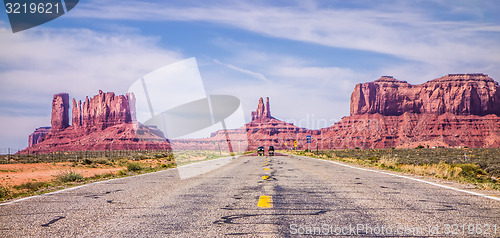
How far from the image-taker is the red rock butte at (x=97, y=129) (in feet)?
509

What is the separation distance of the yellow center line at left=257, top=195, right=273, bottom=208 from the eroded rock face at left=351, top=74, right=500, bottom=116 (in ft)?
602

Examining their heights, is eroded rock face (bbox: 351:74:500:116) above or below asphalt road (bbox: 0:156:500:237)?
above

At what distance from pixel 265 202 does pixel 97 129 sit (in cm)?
18336

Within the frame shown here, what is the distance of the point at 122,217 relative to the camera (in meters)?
5.53

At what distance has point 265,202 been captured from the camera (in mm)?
6723

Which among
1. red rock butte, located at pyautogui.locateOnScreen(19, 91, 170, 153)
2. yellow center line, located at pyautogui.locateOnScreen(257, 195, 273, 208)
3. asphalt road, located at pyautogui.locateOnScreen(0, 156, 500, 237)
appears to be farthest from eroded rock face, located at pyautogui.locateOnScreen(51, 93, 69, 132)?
yellow center line, located at pyautogui.locateOnScreen(257, 195, 273, 208)

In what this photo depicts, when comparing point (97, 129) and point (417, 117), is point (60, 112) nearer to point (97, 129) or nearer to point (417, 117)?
point (97, 129)

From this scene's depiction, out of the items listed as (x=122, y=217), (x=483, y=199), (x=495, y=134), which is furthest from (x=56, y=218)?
(x=495, y=134)

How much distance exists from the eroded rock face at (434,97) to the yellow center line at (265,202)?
184 metres

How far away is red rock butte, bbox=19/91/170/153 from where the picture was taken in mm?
155250

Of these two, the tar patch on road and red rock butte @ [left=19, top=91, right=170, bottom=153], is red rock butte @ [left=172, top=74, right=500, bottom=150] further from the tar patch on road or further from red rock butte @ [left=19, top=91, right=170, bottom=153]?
the tar patch on road

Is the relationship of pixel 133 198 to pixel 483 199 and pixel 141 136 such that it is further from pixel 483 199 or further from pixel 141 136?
pixel 141 136

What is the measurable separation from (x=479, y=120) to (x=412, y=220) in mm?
187366

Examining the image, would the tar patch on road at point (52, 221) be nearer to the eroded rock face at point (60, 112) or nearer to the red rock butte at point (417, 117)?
A: the red rock butte at point (417, 117)
